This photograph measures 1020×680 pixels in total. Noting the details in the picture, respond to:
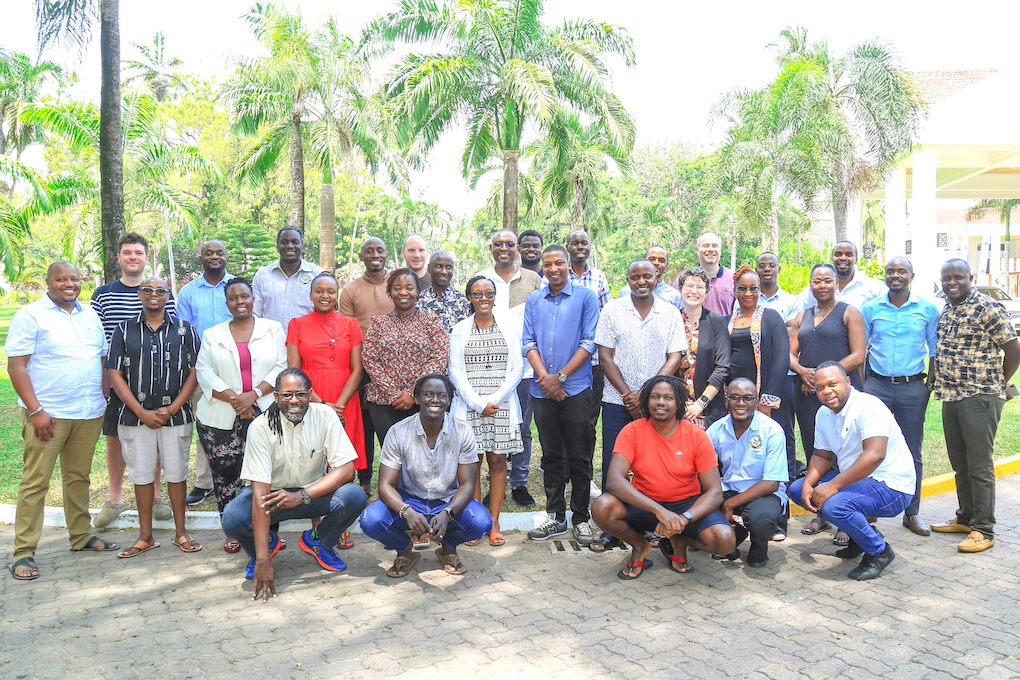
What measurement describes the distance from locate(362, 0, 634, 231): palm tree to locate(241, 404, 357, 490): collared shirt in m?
13.0

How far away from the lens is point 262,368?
5.77 m

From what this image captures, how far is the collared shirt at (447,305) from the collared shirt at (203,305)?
1.65 metres

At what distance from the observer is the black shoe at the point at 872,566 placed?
5.04 m

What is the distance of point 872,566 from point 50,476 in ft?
18.5

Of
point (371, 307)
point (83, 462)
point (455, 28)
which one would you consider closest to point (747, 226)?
point (455, 28)

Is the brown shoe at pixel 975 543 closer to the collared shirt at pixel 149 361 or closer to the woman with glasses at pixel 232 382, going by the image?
the woman with glasses at pixel 232 382

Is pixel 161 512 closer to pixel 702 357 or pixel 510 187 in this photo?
pixel 702 357

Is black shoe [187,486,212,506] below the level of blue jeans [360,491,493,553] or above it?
below

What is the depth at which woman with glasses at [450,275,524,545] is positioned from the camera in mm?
5762

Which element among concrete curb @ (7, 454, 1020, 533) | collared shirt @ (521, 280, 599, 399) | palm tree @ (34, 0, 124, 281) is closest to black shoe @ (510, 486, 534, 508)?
concrete curb @ (7, 454, 1020, 533)

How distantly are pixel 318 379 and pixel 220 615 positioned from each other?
1866mm

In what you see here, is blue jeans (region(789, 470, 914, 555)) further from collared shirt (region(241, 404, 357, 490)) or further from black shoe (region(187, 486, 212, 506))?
black shoe (region(187, 486, 212, 506))

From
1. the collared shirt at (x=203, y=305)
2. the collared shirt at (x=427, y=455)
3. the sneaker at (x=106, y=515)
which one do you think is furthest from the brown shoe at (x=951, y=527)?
the sneaker at (x=106, y=515)

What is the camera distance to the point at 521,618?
454 centimetres
